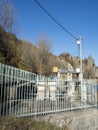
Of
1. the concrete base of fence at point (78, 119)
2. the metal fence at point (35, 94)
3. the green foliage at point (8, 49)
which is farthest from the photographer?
the green foliage at point (8, 49)

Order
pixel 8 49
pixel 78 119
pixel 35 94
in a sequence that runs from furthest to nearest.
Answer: pixel 8 49
pixel 35 94
pixel 78 119

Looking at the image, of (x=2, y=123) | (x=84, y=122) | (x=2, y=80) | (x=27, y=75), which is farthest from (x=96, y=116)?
(x=2, y=123)

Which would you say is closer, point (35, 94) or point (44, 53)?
point (35, 94)

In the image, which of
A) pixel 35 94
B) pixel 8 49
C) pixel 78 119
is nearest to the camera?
pixel 78 119

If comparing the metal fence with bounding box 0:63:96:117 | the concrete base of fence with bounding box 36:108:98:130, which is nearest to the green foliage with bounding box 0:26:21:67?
the metal fence with bounding box 0:63:96:117

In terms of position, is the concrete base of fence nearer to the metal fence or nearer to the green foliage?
the metal fence


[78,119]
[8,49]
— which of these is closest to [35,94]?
[78,119]

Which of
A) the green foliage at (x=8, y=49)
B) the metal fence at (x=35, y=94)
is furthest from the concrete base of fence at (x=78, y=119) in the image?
the green foliage at (x=8, y=49)

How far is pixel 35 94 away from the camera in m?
10.7

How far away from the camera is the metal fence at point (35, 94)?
887cm

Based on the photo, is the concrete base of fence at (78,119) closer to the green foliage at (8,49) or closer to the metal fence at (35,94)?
the metal fence at (35,94)

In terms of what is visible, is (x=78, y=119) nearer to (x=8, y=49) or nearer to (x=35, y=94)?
(x=35, y=94)

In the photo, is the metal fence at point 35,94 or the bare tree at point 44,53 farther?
the bare tree at point 44,53

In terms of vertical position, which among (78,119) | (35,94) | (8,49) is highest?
(8,49)
